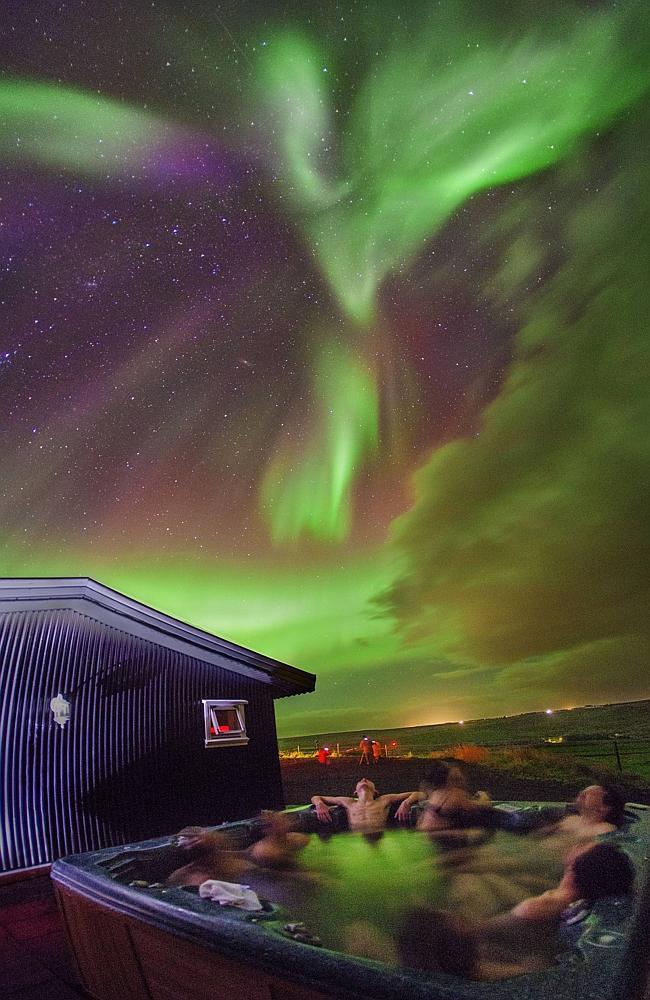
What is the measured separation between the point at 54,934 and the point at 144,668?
3.01 meters

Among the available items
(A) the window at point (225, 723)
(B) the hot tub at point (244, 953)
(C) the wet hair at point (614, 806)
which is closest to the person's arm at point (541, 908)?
(B) the hot tub at point (244, 953)

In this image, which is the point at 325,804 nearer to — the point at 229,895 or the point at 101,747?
the point at 101,747

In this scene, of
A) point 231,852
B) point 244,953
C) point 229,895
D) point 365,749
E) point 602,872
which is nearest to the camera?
point 244,953

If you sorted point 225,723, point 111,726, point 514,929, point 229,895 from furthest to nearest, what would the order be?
point 225,723 → point 111,726 → point 229,895 → point 514,929

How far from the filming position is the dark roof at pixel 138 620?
612cm

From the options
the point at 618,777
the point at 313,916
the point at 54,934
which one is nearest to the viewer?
the point at 313,916

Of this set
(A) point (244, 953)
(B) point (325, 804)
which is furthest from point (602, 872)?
(B) point (325, 804)

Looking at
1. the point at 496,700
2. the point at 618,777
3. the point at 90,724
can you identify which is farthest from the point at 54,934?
the point at 496,700

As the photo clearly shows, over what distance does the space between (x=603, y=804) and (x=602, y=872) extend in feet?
4.97

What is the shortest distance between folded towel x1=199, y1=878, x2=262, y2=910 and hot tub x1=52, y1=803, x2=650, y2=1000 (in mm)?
67

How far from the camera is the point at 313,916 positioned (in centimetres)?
309

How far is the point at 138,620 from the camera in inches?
279

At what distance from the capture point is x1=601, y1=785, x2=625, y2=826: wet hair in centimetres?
395

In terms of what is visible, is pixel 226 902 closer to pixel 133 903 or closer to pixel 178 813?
pixel 133 903
